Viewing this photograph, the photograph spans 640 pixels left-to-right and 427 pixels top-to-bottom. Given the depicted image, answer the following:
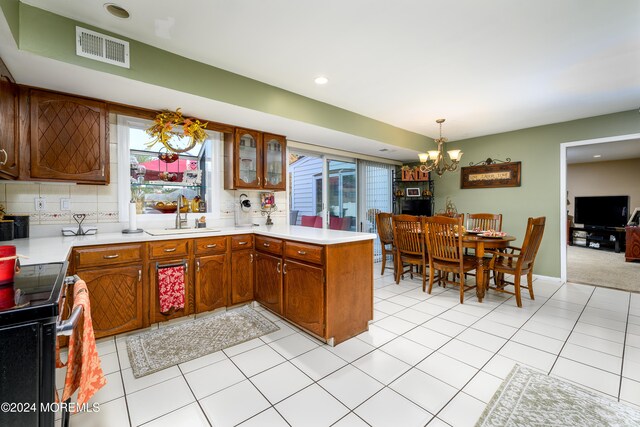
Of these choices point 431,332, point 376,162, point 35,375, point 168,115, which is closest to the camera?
point 35,375

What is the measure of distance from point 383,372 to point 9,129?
3.18 metres

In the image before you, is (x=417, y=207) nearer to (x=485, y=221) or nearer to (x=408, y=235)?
(x=485, y=221)

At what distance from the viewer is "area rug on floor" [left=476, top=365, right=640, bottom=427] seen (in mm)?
1540

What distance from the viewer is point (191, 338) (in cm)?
249

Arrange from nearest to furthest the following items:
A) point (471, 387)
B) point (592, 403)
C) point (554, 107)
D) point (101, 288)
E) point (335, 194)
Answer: point (592, 403)
point (471, 387)
point (101, 288)
point (554, 107)
point (335, 194)

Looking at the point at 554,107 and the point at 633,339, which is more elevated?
the point at 554,107

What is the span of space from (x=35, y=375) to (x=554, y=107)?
5.27 metres

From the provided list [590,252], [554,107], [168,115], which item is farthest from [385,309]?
[590,252]

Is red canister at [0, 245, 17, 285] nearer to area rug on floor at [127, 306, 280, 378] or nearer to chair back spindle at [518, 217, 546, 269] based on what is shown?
area rug on floor at [127, 306, 280, 378]

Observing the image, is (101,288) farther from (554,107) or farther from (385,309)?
(554,107)

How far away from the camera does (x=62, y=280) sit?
3.96 feet

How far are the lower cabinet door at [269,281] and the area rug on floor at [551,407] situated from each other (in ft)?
6.08

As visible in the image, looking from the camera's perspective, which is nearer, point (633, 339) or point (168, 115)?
point (633, 339)

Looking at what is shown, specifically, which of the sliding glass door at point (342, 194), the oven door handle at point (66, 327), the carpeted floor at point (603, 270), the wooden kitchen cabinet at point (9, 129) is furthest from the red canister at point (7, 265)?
the carpeted floor at point (603, 270)
